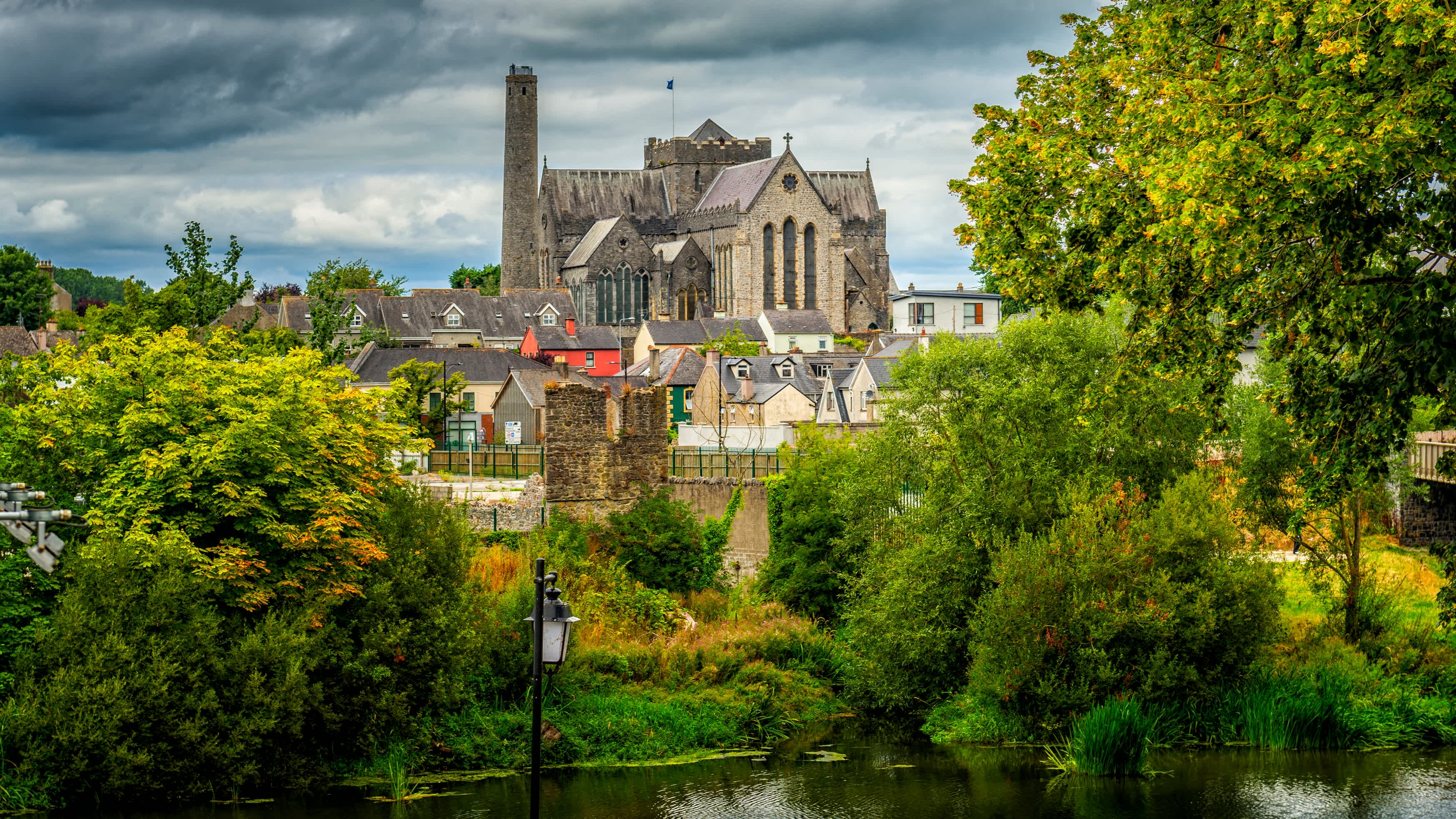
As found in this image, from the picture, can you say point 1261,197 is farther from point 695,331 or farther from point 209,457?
point 695,331

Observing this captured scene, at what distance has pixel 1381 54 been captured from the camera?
12.8 metres

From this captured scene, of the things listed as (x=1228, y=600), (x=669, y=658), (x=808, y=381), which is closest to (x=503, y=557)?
(x=669, y=658)

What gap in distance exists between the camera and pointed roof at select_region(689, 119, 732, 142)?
12681cm

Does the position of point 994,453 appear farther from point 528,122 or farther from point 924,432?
point 528,122

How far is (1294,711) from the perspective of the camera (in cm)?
2531

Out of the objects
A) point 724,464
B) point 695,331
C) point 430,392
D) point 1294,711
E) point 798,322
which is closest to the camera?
point 1294,711

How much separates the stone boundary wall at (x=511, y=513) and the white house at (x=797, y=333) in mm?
65899

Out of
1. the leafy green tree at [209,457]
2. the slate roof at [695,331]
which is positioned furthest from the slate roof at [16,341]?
the leafy green tree at [209,457]

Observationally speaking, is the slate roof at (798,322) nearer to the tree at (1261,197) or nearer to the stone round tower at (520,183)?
the stone round tower at (520,183)

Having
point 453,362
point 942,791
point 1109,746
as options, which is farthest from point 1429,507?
point 453,362

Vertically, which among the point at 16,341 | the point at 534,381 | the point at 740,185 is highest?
the point at 740,185

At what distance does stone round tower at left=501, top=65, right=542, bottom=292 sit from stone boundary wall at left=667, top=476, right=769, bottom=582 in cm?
8931

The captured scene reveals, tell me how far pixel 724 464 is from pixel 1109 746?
2022 cm

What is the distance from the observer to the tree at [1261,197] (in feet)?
41.9
